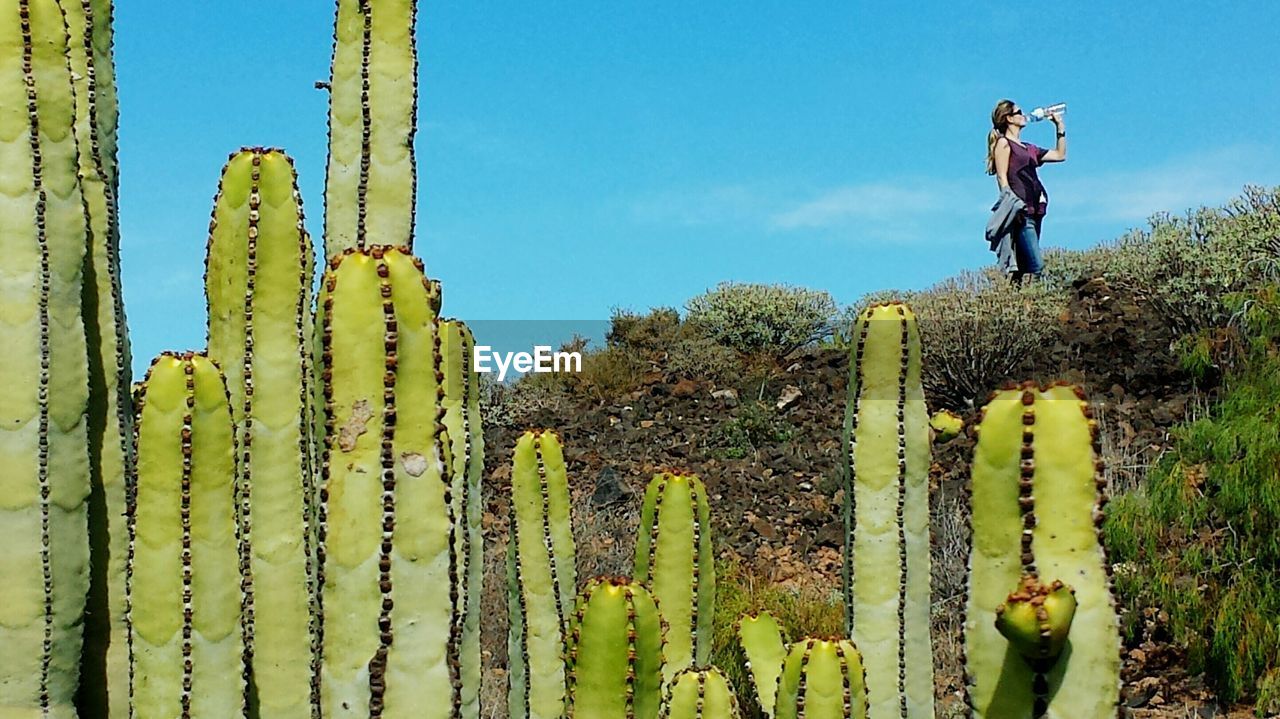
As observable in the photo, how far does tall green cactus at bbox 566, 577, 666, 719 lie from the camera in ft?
12.7

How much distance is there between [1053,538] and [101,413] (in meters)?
2.94

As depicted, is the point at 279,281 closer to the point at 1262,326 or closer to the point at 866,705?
the point at 866,705

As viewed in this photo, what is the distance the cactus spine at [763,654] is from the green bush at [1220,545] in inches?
137

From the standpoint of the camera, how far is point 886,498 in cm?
480

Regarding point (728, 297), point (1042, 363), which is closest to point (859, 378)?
point (1042, 363)

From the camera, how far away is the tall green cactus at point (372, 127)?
4.50 m

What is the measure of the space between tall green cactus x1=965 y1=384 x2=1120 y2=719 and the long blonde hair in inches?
516

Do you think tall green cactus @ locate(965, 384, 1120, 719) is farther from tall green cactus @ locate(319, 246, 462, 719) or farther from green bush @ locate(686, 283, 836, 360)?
green bush @ locate(686, 283, 836, 360)

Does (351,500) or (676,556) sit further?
(676,556)

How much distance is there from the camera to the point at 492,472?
13.8 meters

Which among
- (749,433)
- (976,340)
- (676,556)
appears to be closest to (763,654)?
(676,556)

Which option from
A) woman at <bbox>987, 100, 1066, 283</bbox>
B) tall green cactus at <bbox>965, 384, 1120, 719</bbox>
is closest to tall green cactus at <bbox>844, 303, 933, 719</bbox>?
tall green cactus at <bbox>965, 384, 1120, 719</bbox>

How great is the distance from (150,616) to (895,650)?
8.30 ft

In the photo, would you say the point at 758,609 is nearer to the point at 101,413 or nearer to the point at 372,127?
the point at 372,127
